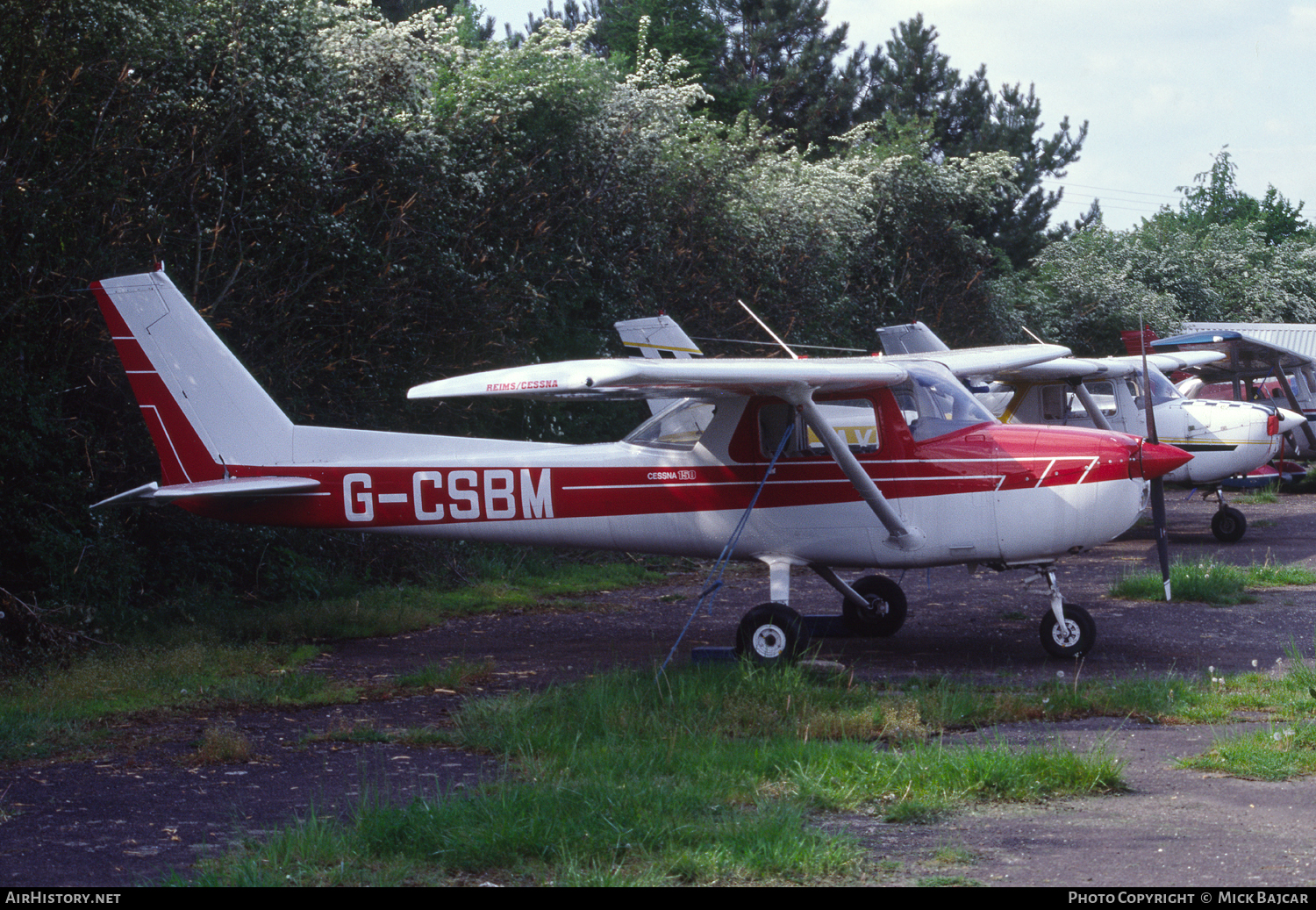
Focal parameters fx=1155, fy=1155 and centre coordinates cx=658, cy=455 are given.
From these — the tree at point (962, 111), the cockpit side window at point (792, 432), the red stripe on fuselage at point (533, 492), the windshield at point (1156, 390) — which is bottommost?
the red stripe on fuselage at point (533, 492)

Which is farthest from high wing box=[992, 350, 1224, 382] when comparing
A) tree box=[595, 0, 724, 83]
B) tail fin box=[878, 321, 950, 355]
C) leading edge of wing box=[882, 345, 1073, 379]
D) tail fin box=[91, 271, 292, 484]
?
tree box=[595, 0, 724, 83]

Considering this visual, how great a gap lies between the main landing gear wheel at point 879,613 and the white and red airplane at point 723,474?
63 cm

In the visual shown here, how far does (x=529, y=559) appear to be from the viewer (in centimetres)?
1326

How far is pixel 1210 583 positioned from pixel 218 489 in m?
8.77

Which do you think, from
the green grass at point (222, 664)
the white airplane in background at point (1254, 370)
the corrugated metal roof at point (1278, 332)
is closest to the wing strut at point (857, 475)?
the green grass at point (222, 664)

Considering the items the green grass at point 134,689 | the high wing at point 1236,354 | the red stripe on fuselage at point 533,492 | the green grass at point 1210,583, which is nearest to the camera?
the green grass at point 134,689

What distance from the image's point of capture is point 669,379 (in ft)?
23.5

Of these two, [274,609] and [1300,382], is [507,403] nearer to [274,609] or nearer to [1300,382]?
[274,609]

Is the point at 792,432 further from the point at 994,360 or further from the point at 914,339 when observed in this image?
the point at 914,339

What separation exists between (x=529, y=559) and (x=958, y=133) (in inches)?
1236

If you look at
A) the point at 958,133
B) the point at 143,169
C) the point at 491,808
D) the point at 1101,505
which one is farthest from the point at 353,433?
the point at 958,133

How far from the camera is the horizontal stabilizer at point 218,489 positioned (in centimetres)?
779

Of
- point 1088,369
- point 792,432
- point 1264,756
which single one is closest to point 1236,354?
point 1088,369

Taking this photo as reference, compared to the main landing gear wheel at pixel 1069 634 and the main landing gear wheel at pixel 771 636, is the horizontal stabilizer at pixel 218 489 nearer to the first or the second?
the main landing gear wheel at pixel 771 636
